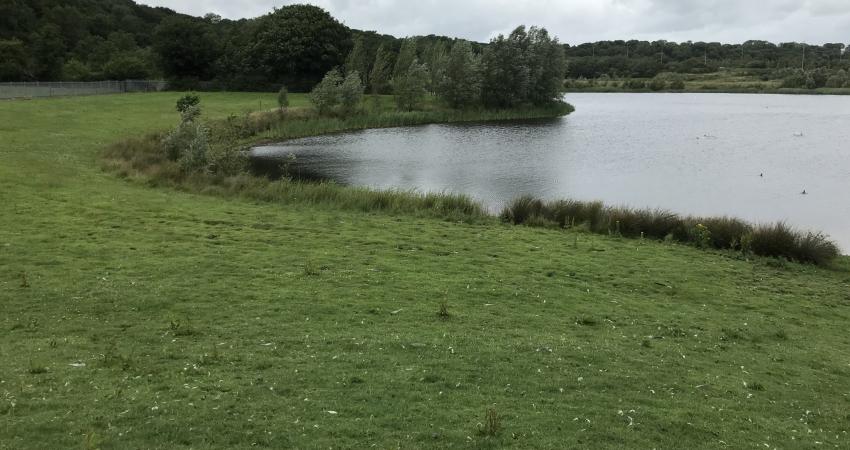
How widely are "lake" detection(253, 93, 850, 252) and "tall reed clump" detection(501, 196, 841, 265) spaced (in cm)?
442

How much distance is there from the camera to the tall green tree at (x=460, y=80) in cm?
7562

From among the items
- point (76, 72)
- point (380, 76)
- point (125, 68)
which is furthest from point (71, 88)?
point (380, 76)

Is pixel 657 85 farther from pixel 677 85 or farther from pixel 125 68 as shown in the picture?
pixel 125 68

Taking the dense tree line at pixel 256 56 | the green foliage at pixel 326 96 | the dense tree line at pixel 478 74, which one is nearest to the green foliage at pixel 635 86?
the dense tree line at pixel 256 56

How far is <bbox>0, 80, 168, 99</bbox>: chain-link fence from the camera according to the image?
61.4 meters

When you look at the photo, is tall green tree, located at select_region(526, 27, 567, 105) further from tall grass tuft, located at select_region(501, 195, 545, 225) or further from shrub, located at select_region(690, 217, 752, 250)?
shrub, located at select_region(690, 217, 752, 250)

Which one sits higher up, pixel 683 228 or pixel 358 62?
pixel 358 62

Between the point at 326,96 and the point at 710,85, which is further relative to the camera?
the point at 710,85

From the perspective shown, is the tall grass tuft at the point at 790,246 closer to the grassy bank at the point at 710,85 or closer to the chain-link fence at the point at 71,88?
the chain-link fence at the point at 71,88

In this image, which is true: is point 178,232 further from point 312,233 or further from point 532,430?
point 532,430

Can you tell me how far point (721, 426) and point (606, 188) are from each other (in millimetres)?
26751

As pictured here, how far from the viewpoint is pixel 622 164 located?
134 feet

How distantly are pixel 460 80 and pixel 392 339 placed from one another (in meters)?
70.3

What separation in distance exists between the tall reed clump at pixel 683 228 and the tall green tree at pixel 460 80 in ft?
179
